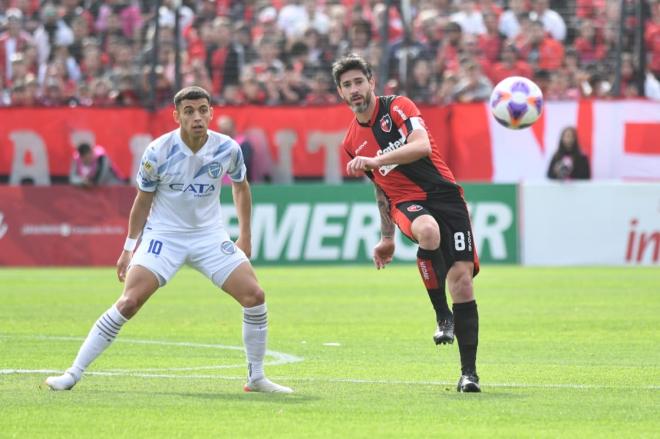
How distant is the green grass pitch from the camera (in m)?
8.22

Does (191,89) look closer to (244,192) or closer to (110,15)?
(244,192)

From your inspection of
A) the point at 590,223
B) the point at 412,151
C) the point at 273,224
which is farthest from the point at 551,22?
the point at 412,151

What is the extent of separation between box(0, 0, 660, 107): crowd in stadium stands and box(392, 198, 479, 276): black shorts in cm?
1477

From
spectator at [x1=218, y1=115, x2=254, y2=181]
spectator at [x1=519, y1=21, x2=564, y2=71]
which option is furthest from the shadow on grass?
spectator at [x1=519, y1=21, x2=564, y2=71]

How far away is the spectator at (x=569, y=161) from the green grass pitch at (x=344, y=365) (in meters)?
4.22

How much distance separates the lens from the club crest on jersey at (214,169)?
9.82m

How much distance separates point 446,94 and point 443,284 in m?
15.8

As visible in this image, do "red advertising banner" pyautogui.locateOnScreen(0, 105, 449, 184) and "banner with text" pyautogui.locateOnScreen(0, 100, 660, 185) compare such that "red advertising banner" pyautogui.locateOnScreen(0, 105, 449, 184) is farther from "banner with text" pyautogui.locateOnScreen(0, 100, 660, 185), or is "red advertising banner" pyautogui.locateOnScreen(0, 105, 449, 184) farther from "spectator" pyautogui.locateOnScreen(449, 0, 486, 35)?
"spectator" pyautogui.locateOnScreen(449, 0, 486, 35)

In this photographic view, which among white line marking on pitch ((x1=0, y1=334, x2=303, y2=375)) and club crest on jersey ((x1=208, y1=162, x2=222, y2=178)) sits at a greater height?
club crest on jersey ((x1=208, y1=162, x2=222, y2=178))

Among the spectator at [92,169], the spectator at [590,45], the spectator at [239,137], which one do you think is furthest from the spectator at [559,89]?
the spectator at [92,169]

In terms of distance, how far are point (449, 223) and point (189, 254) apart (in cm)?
187

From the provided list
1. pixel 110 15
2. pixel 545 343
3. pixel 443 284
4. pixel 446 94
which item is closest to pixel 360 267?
pixel 446 94

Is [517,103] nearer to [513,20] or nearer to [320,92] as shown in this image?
[320,92]

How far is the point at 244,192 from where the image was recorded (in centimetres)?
994
